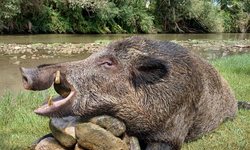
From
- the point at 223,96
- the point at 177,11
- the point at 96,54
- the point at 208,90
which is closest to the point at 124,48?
the point at 96,54

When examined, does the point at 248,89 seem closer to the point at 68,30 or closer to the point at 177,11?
the point at 68,30

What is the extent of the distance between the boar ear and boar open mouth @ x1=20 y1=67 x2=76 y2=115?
79 cm

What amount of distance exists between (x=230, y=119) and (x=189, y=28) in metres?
41.2

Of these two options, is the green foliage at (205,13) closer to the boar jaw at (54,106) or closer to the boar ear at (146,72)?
the boar ear at (146,72)

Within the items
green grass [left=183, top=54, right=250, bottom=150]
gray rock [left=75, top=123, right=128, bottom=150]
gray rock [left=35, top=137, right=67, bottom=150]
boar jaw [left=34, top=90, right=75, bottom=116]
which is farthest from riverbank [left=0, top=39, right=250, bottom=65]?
green grass [left=183, top=54, right=250, bottom=150]

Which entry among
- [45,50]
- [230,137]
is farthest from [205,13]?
[230,137]

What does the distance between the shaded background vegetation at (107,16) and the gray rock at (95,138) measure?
73.4 feet

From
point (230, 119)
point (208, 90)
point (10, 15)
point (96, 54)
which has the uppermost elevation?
point (10, 15)

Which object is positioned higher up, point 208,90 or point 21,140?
point 208,90

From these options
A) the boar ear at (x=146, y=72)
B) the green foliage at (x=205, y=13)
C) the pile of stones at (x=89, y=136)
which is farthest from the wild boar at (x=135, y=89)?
the green foliage at (x=205, y=13)

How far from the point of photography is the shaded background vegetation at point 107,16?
24.9 meters

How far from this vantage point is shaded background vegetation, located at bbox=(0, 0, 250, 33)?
81.7 feet

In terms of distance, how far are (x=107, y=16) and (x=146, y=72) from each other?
93.6 ft

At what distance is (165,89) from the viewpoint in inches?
108
